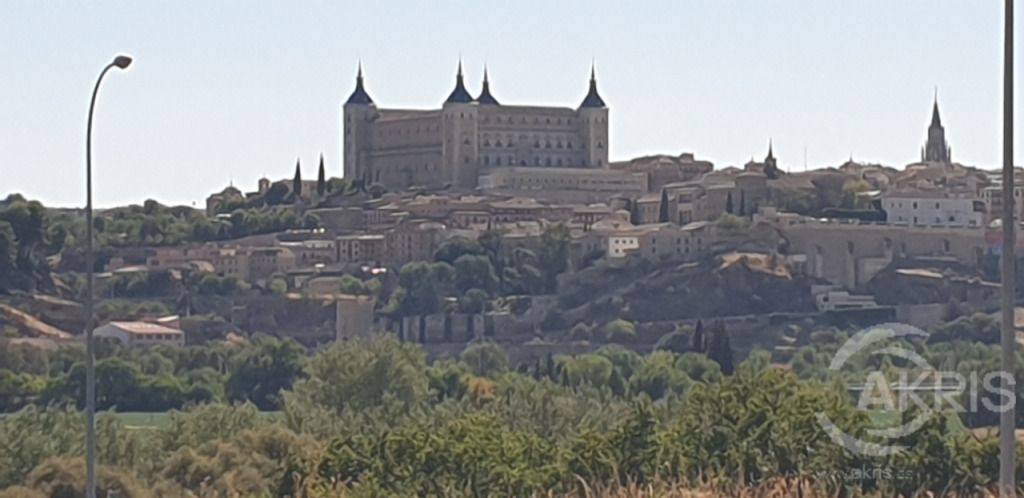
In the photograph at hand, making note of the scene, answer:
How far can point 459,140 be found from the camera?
13625 cm

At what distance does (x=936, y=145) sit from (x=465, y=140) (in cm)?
3160

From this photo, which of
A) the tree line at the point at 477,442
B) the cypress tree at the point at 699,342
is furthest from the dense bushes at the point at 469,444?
the cypress tree at the point at 699,342

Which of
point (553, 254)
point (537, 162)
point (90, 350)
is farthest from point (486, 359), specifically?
point (90, 350)

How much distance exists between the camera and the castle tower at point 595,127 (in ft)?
457

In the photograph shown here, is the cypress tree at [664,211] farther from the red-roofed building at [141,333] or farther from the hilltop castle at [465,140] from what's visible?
the red-roofed building at [141,333]

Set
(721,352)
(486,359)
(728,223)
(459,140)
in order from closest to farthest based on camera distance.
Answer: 1. (721,352)
2. (486,359)
3. (728,223)
4. (459,140)

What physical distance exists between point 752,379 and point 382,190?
351 ft

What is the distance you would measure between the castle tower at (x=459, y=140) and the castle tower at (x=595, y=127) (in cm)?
537

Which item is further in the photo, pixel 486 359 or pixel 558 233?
pixel 558 233

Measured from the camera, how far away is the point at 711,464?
24.3 m

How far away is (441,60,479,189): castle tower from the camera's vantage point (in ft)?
447
